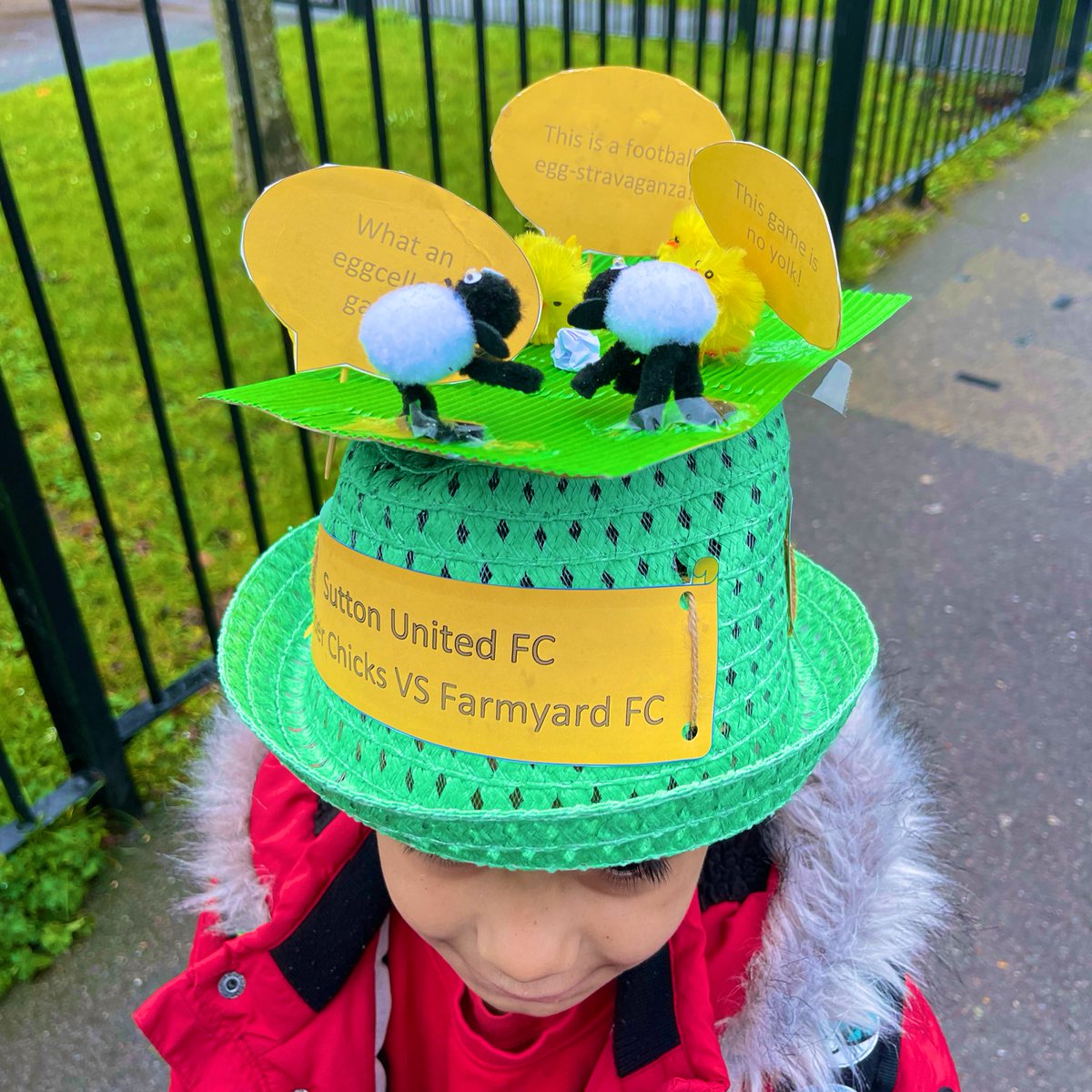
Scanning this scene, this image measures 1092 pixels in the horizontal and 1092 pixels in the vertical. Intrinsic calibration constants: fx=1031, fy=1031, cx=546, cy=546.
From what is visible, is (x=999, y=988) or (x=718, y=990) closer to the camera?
(x=718, y=990)

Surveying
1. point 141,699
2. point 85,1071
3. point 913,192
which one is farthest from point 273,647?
point 913,192

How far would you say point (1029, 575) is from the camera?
3.04m

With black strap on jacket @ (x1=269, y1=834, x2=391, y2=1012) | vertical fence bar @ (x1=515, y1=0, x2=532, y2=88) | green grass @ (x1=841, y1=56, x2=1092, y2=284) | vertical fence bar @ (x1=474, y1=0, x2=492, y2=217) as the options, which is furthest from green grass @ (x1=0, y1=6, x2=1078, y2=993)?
black strap on jacket @ (x1=269, y1=834, x2=391, y2=1012)

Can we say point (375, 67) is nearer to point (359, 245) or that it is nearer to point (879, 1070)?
point (359, 245)

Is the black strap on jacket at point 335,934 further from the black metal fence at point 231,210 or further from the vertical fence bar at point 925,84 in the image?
the vertical fence bar at point 925,84

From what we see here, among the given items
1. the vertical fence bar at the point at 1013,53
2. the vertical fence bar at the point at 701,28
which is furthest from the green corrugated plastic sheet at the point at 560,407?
the vertical fence bar at the point at 1013,53

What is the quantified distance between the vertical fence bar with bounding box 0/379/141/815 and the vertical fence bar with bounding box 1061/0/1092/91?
6.88 m

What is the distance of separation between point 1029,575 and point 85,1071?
2.69 m

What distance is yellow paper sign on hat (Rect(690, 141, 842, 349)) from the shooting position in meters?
0.86

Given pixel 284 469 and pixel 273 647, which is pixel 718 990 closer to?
pixel 273 647

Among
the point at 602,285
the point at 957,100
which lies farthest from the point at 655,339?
the point at 957,100

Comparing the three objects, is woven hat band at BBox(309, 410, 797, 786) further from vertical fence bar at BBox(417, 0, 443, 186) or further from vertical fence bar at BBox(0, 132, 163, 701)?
vertical fence bar at BBox(417, 0, 443, 186)

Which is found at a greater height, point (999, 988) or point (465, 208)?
point (465, 208)

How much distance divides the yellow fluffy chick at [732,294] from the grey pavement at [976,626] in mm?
872
